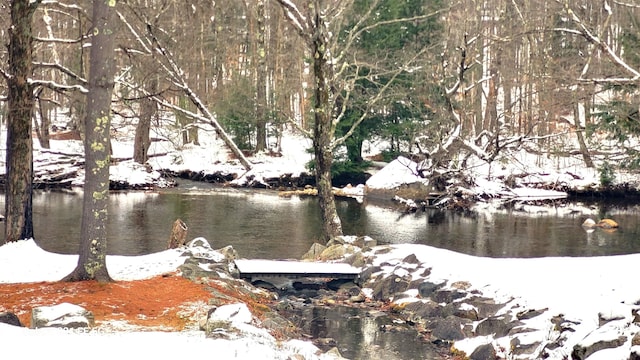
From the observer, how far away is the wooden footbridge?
14.7m

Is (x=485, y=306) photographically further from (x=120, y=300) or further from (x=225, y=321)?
(x=120, y=300)

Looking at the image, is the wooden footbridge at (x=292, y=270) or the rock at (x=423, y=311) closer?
the rock at (x=423, y=311)

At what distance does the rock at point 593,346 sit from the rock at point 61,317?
6049 millimetres

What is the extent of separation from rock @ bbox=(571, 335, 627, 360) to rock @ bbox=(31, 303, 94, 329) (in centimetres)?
605

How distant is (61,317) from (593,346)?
6.47 metres

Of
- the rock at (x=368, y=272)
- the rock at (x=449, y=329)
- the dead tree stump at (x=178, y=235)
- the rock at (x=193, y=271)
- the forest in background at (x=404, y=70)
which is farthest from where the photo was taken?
the forest in background at (x=404, y=70)

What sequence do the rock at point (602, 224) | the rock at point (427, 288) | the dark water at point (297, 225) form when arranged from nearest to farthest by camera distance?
the rock at point (427, 288), the dark water at point (297, 225), the rock at point (602, 224)

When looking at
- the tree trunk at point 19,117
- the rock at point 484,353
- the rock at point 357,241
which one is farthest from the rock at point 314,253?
the rock at point 484,353

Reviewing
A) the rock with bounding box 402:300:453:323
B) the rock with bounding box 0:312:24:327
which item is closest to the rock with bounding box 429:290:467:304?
the rock with bounding box 402:300:453:323

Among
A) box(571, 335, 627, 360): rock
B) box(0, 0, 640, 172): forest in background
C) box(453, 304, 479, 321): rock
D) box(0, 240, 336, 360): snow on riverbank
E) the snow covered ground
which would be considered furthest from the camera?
box(0, 0, 640, 172): forest in background

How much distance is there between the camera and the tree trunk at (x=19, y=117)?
44.9ft

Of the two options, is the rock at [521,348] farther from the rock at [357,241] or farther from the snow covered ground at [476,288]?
the rock at [357,241]

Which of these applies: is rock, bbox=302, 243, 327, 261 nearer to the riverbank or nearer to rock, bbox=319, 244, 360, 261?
rock, bbox=319, 244, 360, 261

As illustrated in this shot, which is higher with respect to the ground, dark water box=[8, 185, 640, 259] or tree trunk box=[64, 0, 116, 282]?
tree trunk box=[64, 0, 116, 282]
